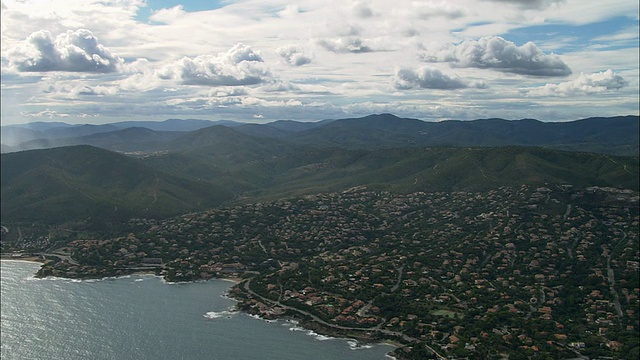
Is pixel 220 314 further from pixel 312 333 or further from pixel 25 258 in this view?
pixel 25 258

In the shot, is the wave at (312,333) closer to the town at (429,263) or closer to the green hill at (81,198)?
the town at (429,263)

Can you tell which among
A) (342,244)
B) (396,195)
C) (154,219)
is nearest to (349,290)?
(342,244)

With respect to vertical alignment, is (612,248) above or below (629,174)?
below

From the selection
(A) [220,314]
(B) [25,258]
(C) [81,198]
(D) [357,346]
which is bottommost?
(B) [25,258]

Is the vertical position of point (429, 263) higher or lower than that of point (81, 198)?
lower

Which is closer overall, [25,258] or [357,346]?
[357,346]

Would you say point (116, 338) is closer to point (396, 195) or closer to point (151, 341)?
point (151, 341)

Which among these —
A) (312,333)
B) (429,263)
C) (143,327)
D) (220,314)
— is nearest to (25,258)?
(143,327)

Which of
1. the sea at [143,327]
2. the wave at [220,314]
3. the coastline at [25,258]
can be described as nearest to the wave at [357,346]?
the sea at [143,327]
